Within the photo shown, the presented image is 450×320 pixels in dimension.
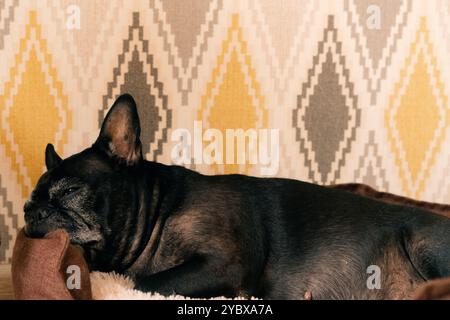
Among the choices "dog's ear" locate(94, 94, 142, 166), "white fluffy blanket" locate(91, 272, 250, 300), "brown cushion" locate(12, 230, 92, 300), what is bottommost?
"white fluffy blanket" locate(91, 272, 250, 300)

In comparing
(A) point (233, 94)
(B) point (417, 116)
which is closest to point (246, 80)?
(A) point (233, 94)

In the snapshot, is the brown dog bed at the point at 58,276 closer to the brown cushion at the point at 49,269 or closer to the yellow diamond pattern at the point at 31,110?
the brown cushion at the point at 49,269

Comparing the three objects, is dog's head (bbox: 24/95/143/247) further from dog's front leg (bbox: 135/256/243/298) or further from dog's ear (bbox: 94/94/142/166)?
dog's front leg (bbox: 135/256/243/298)

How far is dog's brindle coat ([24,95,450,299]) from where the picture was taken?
1.36m

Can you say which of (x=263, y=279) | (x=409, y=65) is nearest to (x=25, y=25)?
(x=263, y=279)

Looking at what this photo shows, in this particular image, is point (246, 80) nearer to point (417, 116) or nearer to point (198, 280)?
point (417, 116)

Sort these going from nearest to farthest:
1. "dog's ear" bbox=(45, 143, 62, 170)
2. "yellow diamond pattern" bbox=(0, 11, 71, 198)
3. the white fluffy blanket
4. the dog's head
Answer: the white fluffy blanket → the dog's head → "dog's ear" bbox=(45, 143, 62, 170) → "yellow diamond pattern" bbox=(0, 11, 71, 198)

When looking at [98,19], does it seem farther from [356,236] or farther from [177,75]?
[356,236]

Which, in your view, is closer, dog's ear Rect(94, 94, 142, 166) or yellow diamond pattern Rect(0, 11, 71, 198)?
dog's ear Rect(94, 94, 142, 166)

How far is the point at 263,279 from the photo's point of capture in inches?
55.3

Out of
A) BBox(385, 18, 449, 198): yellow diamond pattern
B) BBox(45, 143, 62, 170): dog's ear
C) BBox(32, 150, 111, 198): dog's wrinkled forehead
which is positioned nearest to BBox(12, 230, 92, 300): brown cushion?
BBox(32, 150, 111, 198): dog's wrinkled forehead

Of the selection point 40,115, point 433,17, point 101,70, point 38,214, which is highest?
point 433,17

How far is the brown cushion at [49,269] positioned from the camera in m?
1.24

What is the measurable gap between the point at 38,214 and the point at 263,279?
0.53 metres
